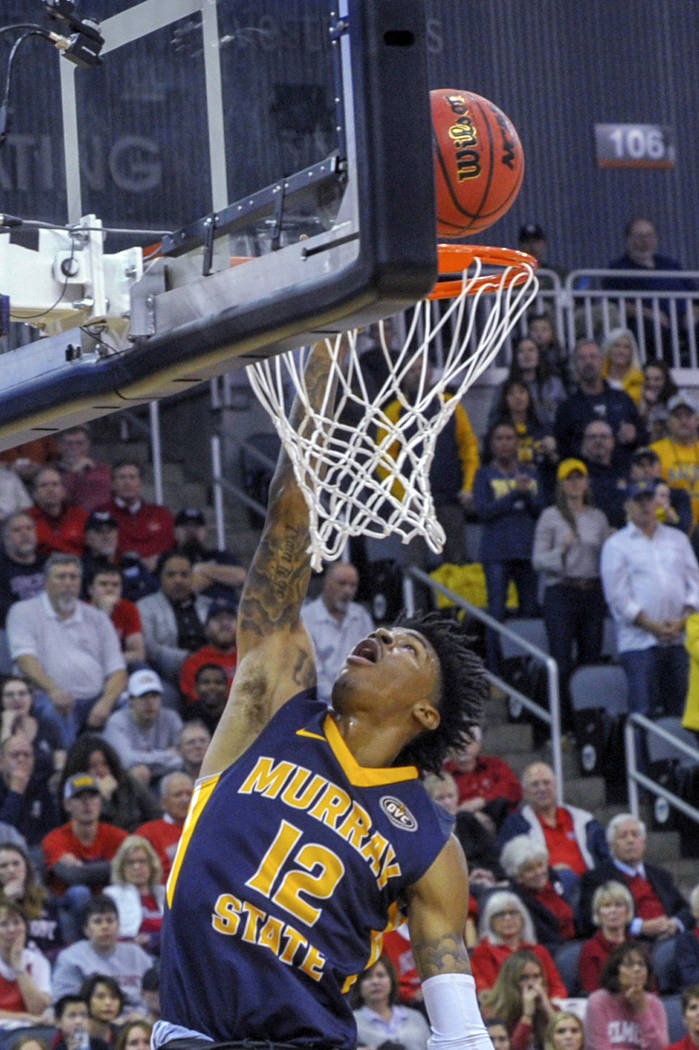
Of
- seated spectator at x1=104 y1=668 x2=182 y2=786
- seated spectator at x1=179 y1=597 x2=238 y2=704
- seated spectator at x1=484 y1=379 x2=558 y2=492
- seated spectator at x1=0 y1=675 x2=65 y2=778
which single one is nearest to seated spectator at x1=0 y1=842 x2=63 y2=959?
seated spectator at x1=0 y1=675 x2=65 y2=778

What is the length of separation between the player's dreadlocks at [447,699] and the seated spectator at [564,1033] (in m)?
3.39

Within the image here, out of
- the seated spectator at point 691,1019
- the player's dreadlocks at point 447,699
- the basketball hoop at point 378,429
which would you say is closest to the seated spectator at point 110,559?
the seated spectator at point 691,1019

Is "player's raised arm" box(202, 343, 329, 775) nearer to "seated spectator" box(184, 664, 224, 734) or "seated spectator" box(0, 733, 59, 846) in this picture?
"seated spectator" box(0, 733, 59, 846)

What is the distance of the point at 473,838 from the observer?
866cm

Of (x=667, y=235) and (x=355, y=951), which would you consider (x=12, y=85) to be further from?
(x=667, y=235)

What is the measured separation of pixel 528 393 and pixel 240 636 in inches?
283

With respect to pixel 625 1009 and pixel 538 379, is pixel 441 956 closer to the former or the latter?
pixel 625 1009

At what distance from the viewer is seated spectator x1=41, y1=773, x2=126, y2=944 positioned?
25.5ft

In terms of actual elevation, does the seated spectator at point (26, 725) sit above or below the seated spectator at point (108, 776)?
above

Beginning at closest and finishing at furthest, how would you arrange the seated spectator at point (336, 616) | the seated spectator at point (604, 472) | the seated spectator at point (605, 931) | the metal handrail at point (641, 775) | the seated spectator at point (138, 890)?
1. the seated spectator at point (138, 890)
2. the seated spectator at point (605, 931)
3. the seated spectator at point (336, 616)
4. the metal handrail at point (641, 775)
5. the seated spectator at point (604, 472)

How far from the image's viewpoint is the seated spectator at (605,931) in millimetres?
8273

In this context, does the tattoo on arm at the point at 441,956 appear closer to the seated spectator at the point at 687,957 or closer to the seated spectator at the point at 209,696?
the seated spectator at the point at 687,957

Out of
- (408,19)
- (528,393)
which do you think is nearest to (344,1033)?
(408,19)

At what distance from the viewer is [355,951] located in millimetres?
3953
